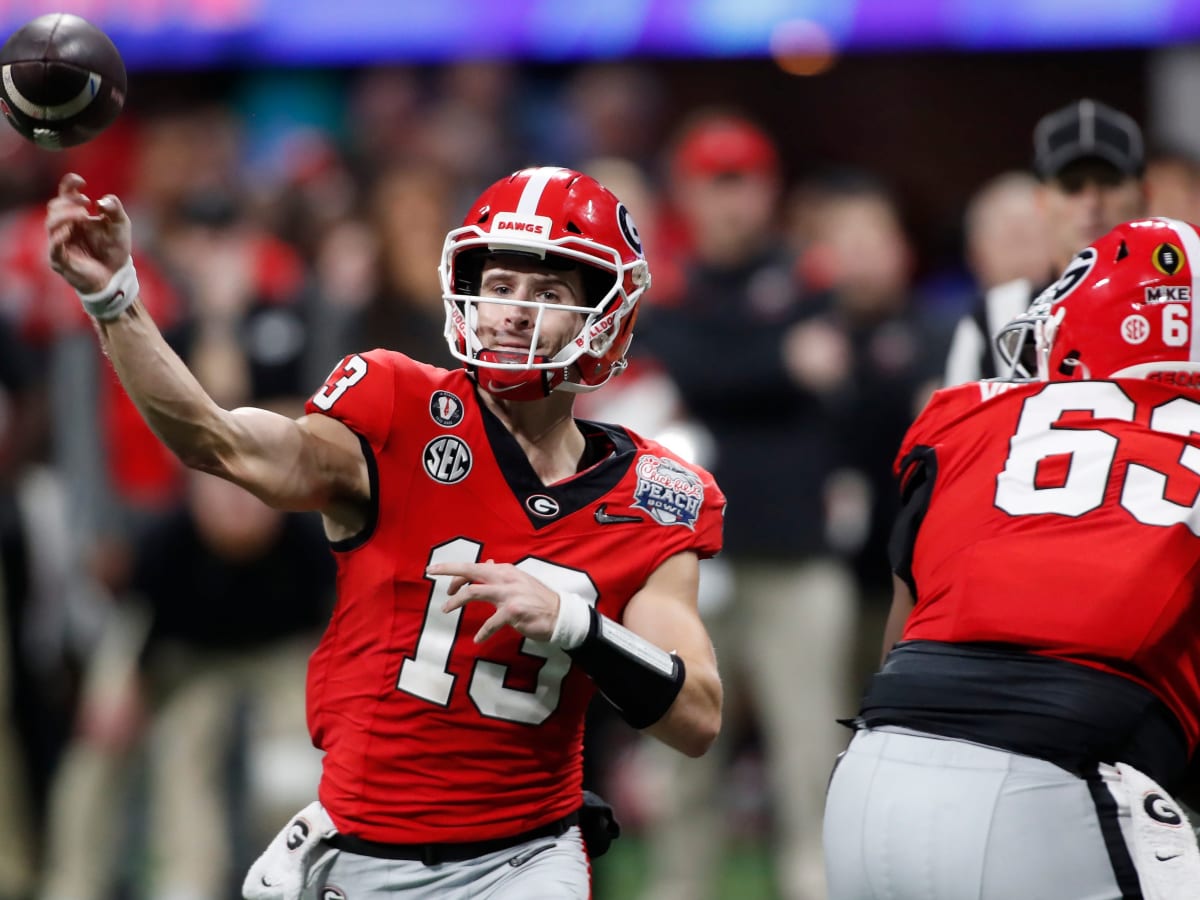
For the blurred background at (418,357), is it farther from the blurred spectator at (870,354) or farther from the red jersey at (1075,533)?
the red jersey at (1075,533)

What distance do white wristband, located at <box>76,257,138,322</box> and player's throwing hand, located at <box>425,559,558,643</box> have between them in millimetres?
731

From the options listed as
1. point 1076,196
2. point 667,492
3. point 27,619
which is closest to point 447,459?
point 667,492

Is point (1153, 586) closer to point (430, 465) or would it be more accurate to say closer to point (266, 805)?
point (430, 465)

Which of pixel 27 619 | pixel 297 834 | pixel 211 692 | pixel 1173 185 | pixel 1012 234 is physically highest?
pixel 1173 185

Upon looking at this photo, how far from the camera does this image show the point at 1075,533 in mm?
3434

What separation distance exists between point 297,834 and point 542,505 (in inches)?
33.1

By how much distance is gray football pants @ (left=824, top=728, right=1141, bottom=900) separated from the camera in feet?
10.6

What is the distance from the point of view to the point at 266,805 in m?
7.18

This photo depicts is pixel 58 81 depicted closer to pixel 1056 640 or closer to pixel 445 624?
pixel 445 624

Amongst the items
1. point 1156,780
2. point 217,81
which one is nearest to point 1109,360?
point 1156,780

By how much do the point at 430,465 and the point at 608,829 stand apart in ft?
2.98

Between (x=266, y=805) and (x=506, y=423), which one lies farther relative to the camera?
(x=266, y=805)

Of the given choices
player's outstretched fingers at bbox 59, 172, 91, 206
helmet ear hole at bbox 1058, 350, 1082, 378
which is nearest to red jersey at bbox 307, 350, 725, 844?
player's outstretched fingers at bbox 59, 172, 91, 206

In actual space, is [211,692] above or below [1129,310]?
below
